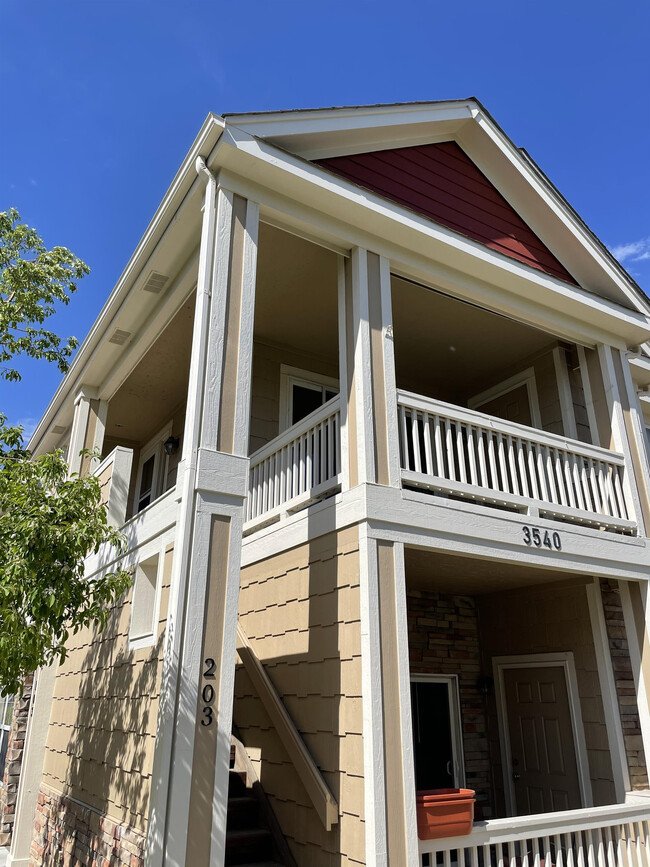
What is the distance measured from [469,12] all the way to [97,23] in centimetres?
484

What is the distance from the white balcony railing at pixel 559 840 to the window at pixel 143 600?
284 cm

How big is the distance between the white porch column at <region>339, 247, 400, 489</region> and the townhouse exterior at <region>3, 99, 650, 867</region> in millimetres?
29

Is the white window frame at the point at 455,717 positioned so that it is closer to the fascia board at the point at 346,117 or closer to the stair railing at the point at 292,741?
the stair railing at the point at 292,741

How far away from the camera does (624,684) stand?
23.5 ft

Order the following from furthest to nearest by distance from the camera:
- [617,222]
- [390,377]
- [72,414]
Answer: [617,222]
[72,414]
[390,377]

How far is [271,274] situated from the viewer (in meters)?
7.37

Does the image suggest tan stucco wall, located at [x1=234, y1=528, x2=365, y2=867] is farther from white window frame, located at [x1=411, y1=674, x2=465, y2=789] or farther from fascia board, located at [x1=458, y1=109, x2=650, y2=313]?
fascia board, located at [x1=458, y1=109, x2=650, y2=313]

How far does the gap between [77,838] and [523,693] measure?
17.1 feet

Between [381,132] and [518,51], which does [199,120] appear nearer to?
[381,132]

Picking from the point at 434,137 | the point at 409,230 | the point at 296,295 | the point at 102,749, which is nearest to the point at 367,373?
the point at 409,230

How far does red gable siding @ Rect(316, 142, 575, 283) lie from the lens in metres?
6.78

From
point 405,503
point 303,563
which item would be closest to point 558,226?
point 405,503

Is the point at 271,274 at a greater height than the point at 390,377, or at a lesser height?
greater

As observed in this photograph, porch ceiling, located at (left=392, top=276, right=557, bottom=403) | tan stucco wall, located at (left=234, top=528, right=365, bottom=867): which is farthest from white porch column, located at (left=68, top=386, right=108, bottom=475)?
porch ceiling, located at (left=392, top=276, right=557, bottom=403)
